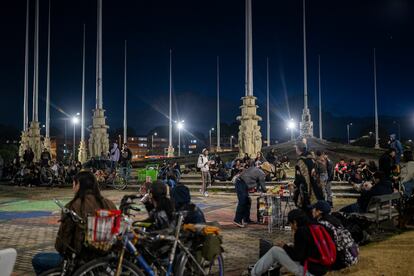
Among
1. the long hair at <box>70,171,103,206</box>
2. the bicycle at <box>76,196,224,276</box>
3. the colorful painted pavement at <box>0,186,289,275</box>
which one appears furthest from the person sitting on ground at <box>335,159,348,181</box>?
the long hair at <box>70,171,103,206</box>

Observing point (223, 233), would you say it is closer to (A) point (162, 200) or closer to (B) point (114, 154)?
(A) point (162, 200)

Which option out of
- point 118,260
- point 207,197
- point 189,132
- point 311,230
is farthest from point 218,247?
point 189,132

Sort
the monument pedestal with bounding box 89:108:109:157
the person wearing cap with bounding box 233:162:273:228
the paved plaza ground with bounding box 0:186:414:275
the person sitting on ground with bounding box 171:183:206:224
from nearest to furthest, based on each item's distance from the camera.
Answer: the person sitting on ground with bounding box 171:183:206:224
the paved plaza ground with bounding box 0:186:414:275
the person wearing cap with bounding box 233:162:273:228
the monument pedestal with bounding box 89:108:109:157

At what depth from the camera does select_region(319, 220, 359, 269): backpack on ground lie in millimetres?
5871

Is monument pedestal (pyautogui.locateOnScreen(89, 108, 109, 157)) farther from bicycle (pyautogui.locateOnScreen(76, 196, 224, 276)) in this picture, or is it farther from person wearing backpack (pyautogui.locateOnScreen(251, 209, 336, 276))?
person wearing backpack (pyautogui.locateOnScreen(251, 209, 336, 276))

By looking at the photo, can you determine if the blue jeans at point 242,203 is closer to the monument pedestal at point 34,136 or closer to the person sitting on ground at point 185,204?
the person sitting on ground at point 185,204

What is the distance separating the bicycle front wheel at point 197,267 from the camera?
5.53 m

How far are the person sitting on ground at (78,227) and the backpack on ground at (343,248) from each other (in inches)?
110

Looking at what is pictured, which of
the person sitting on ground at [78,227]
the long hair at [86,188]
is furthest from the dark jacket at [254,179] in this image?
the long hair at [86,188]

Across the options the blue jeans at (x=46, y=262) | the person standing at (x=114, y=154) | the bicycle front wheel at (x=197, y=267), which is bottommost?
the bicycle front wheel at (x=197, y=267)

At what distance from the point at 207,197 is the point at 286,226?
7.50 m

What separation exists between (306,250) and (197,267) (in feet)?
4.41

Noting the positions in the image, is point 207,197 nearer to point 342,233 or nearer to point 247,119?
point 247,119

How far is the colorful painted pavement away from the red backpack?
1.86m
